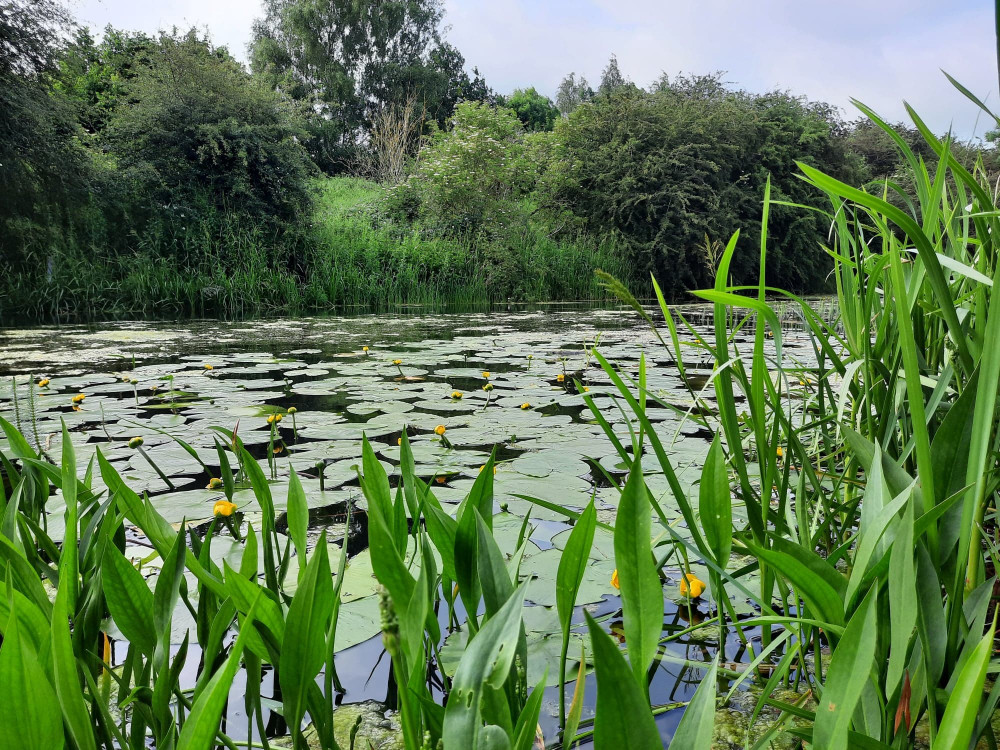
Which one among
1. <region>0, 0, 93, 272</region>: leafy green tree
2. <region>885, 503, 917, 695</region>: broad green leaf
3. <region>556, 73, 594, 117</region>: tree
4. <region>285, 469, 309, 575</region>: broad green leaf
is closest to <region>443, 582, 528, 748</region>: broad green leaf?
<region>885, 503, 917, 695</region>: broad green leaf

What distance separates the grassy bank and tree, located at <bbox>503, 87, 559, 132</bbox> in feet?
45.8

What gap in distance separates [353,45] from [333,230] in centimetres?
1377

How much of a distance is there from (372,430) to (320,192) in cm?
710

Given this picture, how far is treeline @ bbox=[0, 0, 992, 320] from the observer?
244 inches

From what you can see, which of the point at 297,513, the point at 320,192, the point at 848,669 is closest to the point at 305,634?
the point at 297,513

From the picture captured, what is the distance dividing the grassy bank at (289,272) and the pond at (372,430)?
6.58 feet

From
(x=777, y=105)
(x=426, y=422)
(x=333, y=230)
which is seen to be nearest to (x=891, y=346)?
(x=426, y=422)

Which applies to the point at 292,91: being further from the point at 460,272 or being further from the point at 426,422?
the point at 426,422

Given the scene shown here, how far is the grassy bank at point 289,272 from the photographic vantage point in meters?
6.24

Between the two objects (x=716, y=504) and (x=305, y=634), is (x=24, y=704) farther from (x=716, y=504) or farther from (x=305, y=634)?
(x=716, y=504)

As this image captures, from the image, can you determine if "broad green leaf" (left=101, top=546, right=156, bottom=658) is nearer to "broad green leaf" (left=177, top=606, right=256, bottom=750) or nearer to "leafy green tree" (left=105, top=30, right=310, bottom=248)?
"broad green leaf" (left=177, top=606, right=256, bottom=750)

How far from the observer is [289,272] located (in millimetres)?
7684

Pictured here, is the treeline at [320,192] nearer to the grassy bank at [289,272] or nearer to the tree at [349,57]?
the grassy bank at [289,272]

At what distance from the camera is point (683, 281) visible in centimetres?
1078
